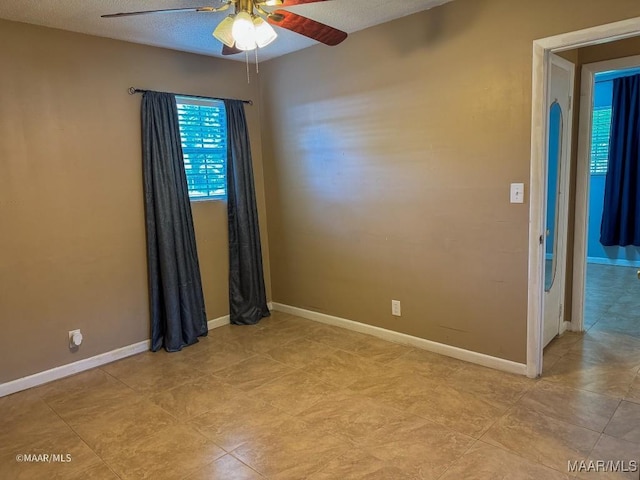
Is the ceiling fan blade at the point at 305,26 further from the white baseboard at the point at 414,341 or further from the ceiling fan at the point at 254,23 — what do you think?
the white baseboard at the point at 414,341

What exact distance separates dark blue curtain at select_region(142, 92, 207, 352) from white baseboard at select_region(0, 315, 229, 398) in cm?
16

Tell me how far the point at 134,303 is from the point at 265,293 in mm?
1320

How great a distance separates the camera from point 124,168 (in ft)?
11.4

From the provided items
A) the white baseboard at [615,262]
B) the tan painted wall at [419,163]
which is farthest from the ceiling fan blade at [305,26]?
the white baseboard at [615,262]

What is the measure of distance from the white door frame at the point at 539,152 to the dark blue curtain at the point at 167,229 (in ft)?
8.82

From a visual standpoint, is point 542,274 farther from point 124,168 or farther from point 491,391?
point 124,168

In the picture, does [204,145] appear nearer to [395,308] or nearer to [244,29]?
[244,29]

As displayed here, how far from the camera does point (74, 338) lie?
3.26 metres

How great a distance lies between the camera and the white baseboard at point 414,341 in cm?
301

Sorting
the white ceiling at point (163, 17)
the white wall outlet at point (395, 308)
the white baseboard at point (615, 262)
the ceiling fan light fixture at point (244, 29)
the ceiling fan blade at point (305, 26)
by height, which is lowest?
the white baseboard at point (615, 262)

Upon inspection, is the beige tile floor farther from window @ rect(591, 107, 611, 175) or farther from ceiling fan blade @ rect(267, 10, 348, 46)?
window @ rect(591, 107, 611, 175)

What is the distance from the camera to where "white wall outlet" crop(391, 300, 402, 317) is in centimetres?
358

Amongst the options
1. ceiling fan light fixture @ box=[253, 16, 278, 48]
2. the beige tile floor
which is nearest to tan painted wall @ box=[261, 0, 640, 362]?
the beige tile floor

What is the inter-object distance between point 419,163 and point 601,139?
14.4 feet
